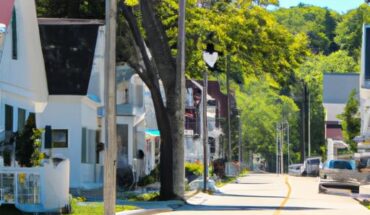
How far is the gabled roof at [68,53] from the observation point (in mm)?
34500

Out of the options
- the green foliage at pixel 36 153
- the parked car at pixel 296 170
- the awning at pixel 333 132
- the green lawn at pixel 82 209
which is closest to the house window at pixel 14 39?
the green lawn at pixel 82 209

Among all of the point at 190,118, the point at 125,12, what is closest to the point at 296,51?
the point at 125,12

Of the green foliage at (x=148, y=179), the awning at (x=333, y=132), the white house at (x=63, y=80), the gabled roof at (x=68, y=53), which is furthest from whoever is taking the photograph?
the awning at (x=333, y=132)

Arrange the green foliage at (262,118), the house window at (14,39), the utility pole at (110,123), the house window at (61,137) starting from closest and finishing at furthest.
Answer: the utility pole at (110,123) → the house window at (14,39) → the house window at (61,137) → the green foliage at (262,118)

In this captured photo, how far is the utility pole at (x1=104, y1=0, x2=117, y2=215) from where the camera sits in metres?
20.5

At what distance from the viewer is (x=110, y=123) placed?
20766 mm

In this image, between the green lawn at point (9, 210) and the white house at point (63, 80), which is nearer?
the green lawn at point (9, 210)

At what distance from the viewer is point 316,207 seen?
97.8 ft

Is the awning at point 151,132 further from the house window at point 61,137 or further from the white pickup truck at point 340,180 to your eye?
the house window at point 61,137

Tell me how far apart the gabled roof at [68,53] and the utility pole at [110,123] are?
529 inches

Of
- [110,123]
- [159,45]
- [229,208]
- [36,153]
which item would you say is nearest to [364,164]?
[159,45]

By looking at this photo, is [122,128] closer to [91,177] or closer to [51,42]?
[91,177]

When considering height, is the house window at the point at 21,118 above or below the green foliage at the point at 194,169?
above

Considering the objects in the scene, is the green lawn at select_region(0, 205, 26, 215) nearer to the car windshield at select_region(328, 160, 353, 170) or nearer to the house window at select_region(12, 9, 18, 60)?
the house window at select_region(12, 9, 18, 60)
